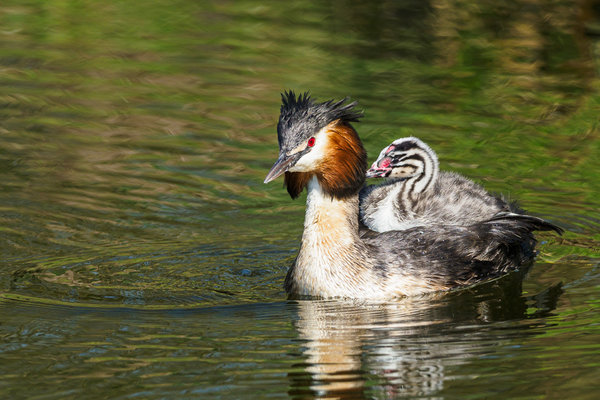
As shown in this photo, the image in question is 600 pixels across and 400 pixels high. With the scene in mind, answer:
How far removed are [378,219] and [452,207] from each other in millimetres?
697

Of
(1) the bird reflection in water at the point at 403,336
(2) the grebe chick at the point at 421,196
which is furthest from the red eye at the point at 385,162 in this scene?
(1) the bird reflection in water at the point at 403,336

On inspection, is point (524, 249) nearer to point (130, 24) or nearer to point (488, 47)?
point (488, 47)

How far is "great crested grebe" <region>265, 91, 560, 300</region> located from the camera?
344 inches

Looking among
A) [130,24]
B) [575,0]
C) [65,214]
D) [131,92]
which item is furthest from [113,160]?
[575,0]

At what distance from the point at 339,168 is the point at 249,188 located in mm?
2923

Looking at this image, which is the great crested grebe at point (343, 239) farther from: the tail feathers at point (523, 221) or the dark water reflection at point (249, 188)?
the tail feathers at point (523, 221)

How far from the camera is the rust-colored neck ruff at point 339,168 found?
348 inches

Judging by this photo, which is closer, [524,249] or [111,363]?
[111,363]

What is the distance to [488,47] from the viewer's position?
17.1 metres

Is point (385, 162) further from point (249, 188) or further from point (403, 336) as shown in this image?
point (403, 336)

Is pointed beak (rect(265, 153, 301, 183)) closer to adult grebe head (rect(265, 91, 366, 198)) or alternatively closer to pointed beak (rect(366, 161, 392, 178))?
adult grebe head (rect(265, 91, 366, 198))

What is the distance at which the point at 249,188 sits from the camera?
38.4 ft

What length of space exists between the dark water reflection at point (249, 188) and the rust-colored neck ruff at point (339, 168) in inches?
37.5

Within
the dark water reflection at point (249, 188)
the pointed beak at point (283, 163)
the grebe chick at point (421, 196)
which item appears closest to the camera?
the dark water reflection at point (249, 188)
